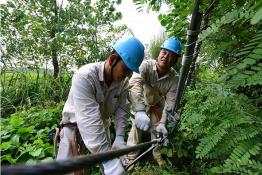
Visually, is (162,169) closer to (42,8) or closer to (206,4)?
(206,4)

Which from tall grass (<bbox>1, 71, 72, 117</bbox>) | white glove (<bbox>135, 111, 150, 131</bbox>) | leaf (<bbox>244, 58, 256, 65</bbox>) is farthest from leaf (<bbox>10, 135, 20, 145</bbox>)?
leaf (<bbox>244, 58, 256, 65</bbox>)

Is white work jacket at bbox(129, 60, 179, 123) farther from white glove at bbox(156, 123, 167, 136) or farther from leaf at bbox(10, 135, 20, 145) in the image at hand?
leaf at bbox(10, 135, 20, 145)

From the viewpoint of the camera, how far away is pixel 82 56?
8828mm

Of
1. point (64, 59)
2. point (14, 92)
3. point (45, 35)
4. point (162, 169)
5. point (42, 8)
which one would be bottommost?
point (162, 169)

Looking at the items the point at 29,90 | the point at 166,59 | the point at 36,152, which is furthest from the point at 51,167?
the point at 29,90

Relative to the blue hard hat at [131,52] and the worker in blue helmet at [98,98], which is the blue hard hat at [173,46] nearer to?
the worker in blue helmet at [98,98]

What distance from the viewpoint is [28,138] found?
5.14m

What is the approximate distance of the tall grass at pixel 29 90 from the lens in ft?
24.1

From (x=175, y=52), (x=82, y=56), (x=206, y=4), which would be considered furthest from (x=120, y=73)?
(x=82, y=56)

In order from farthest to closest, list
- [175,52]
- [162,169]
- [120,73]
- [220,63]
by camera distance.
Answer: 1. [162,169]
2. [175,52]
3. [220,63]
4. [120,73]

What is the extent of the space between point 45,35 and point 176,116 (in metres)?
6.17

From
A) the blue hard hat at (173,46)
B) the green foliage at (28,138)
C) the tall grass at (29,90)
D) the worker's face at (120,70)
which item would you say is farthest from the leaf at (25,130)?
the worker's face at (120,70)

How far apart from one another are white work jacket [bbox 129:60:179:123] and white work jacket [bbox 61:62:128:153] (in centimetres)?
104

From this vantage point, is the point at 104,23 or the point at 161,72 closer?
the point at 161,72
